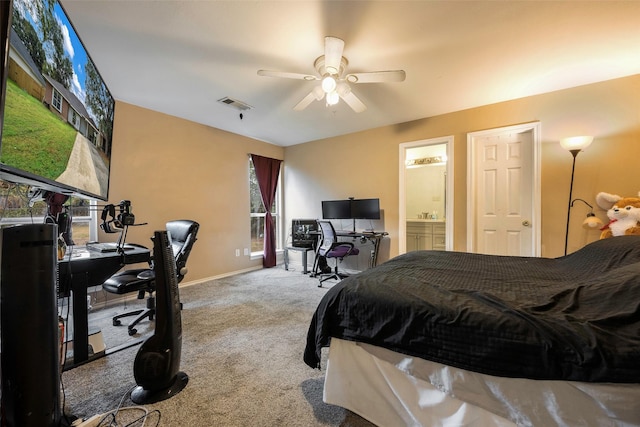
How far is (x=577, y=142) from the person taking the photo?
2619 millimetres

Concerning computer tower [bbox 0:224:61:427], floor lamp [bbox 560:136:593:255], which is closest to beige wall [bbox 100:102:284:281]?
computer tower [bbox 0:224:61:427]

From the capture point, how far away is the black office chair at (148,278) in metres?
2.20

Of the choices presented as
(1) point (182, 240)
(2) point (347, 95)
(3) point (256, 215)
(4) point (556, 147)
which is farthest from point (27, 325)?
(4) point (556, 147)

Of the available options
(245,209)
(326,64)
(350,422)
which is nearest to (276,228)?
(245,209)

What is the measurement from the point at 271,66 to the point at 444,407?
2709 mm

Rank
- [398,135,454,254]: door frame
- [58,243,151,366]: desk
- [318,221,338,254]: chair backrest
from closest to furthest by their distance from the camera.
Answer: [58,243,151,366]: desk, [398,135,454,254]: door frame, [318,221,338,254]: chair backrest

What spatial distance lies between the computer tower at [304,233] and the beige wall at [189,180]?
0.83m

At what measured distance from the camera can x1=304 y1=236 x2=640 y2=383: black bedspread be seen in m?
0.86

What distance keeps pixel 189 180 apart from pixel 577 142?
15.3ft

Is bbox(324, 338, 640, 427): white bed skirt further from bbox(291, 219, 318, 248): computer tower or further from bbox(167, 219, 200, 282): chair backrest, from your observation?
bbox(291, 219, 318, 248): computer tower

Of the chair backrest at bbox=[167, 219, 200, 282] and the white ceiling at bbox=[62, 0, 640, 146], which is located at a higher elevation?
the white ceiling at bbox=[62, 0, 640, 146]

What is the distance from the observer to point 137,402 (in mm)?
1444

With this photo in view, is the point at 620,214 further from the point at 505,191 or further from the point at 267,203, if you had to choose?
the point at 267,203

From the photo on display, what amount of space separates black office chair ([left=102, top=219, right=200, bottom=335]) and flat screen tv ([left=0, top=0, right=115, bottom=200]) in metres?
0.83
